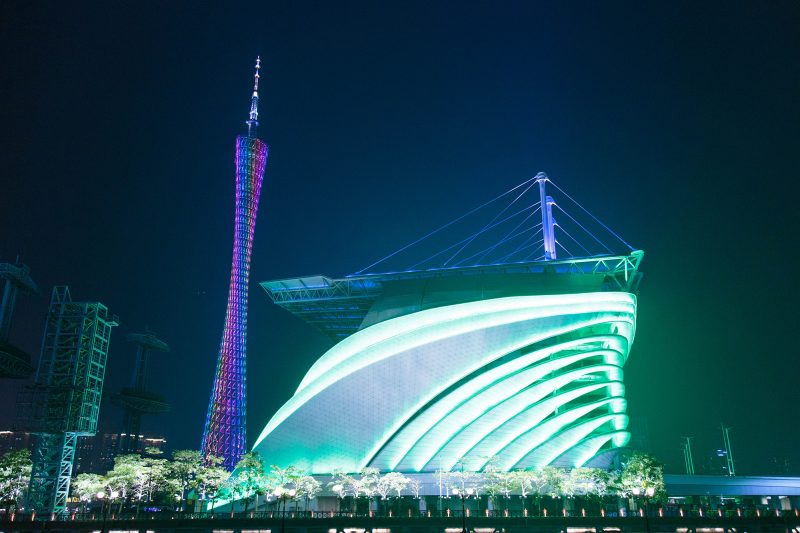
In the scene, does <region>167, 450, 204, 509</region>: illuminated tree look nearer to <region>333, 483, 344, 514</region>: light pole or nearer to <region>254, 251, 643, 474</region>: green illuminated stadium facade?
<region>254, 251, 643, 474</region>: green illuminated stadium facade

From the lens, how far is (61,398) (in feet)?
204

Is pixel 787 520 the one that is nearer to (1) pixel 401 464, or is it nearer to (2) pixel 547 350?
(2) pixel 547 350

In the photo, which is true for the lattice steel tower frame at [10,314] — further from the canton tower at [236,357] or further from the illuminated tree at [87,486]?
the canton tower at [236,357]

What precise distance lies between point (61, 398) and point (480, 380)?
4089 cm

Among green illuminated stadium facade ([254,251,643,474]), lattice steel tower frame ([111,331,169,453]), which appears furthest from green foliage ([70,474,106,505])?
lattice steel tower frame ([111,331,169,453])

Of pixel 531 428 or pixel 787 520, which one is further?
pixel 531 428

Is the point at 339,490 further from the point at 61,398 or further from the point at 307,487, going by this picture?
the point at 61,398

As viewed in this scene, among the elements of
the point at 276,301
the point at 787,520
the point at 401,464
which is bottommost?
the point at 787,520

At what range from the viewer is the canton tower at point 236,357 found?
77.6 meters

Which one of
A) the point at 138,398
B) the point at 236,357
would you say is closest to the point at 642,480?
the point at 236,357

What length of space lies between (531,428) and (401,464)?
14.1 meters

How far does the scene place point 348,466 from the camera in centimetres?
6888

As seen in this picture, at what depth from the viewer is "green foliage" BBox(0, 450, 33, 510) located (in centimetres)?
6318

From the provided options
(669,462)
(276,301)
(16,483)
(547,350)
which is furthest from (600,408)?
(669,462)
